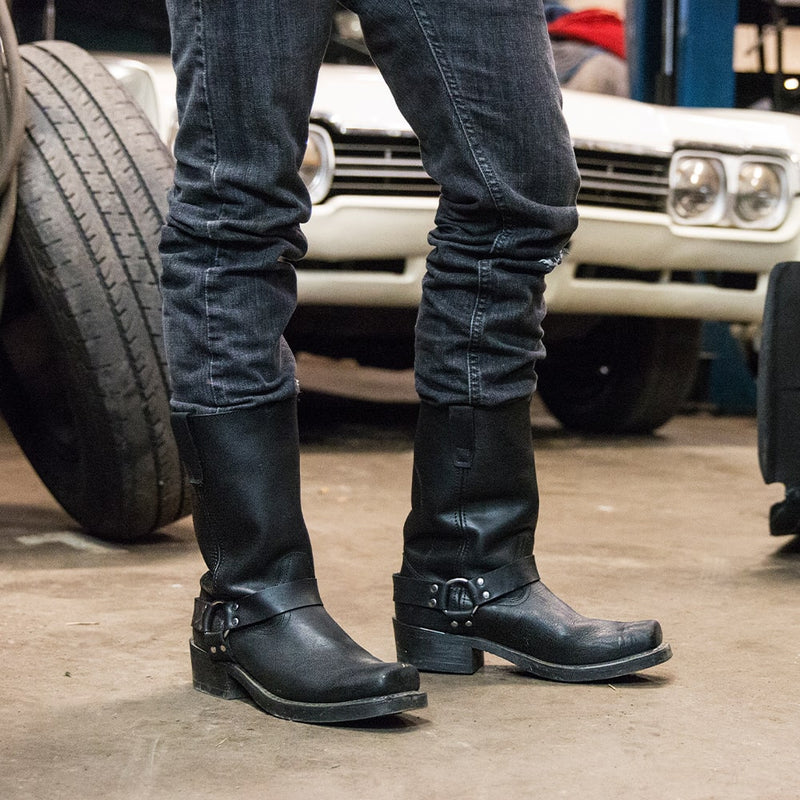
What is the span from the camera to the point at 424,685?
1.34 metres

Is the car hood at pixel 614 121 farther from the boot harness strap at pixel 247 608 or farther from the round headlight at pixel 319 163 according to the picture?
the boot harness strap at pixel 247 608

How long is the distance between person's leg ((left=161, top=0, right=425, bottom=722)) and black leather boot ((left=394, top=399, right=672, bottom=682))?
0.14 meters

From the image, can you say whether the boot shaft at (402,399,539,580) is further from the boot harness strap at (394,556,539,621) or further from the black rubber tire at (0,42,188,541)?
the black rubber tire at (0,42,188,541)

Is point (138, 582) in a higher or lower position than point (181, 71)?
lower

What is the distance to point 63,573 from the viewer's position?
182 cm

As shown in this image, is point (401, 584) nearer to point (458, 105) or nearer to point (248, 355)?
point (248, 355)

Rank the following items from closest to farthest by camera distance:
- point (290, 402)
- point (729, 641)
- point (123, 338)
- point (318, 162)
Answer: point (290, 402)
point (729, 641)
point (123, 338)
point (318, 162)

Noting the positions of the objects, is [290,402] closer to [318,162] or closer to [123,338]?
[123,338]

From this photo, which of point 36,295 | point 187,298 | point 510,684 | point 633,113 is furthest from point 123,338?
point 633,113

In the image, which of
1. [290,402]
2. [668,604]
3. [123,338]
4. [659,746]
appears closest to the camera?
[659,746]

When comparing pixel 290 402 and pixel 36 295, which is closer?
pixel 290 402

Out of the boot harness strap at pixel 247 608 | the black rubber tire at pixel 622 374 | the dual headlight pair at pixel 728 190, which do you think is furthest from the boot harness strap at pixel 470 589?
the black rubber tire at pixel 622 374

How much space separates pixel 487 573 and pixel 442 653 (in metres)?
0.10

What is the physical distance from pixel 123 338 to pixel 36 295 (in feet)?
0.51
